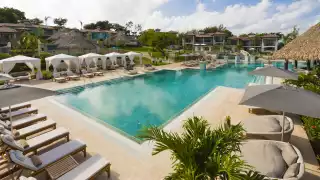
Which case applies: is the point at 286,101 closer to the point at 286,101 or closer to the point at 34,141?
the point at 286,101

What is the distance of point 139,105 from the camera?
12.1 m

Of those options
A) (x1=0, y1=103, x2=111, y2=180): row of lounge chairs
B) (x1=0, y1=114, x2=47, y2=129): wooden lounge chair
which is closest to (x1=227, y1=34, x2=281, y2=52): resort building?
(x1=0, y1=114, x2=47, y2=129): wooden lounge chair

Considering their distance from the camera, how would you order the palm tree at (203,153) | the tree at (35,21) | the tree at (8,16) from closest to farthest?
the palm tree at (203,153)
the tree at (8,16)
the tree at (35,21)

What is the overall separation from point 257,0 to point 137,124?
1793 centimetres

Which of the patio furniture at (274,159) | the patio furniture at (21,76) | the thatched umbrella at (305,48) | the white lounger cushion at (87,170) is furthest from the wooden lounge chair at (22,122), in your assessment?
the patio furniture at (21,76)

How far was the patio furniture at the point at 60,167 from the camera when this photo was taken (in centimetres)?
454

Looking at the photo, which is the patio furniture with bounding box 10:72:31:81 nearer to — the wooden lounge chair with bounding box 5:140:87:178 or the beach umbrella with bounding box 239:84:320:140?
the wooden lounge chair with bounding box 5:140:87:178

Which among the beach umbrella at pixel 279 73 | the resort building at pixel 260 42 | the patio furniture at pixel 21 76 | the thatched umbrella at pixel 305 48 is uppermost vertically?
the resort building at pixel 260 42

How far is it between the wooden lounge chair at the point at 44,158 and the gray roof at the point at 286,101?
452 centimetres

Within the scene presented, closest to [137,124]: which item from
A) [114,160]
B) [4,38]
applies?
[114,160]

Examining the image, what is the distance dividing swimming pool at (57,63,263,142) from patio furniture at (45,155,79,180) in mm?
2459

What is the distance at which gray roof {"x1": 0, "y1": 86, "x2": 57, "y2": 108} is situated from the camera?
5.38 meters

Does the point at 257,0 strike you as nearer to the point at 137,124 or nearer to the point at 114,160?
the point at 137,124

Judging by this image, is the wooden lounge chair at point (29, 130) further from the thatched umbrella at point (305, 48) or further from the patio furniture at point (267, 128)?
the thatched umbrella at point (305, 48)
